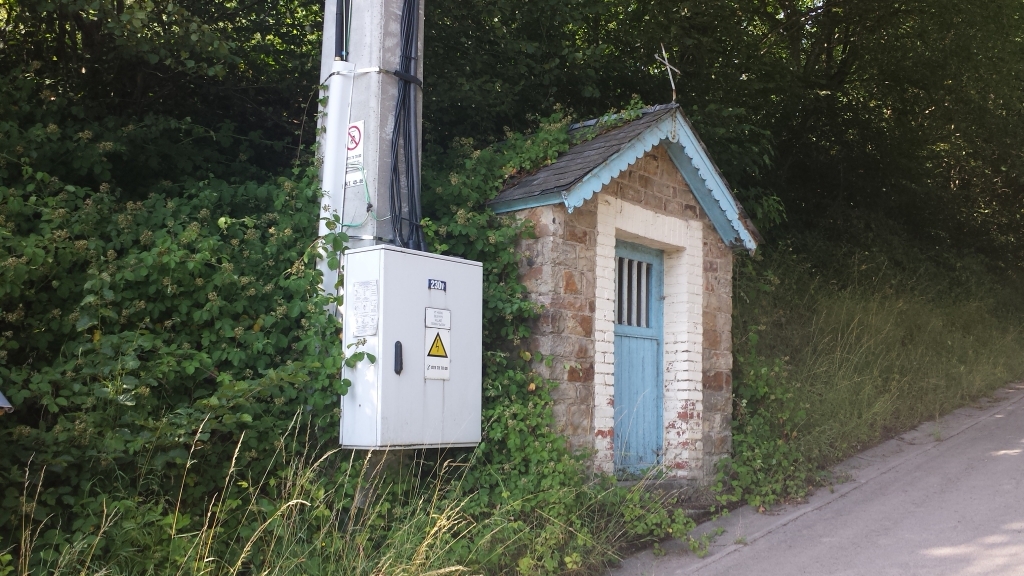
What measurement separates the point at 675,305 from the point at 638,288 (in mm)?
358

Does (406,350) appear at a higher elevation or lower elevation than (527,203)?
lower

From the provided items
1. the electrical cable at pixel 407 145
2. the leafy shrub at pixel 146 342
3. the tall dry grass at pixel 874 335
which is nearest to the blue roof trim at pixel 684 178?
the electrical cable at pixel 407 145

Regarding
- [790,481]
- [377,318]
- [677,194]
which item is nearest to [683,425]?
[790,481]

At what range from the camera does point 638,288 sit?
25.3 ft

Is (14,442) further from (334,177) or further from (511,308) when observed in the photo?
(511,308)

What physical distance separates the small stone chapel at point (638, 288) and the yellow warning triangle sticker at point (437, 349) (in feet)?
3.75

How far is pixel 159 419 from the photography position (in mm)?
4617

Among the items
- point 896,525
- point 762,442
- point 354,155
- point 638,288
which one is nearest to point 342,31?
point 354,155

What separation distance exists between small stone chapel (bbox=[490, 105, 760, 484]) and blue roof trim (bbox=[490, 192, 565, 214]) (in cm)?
1

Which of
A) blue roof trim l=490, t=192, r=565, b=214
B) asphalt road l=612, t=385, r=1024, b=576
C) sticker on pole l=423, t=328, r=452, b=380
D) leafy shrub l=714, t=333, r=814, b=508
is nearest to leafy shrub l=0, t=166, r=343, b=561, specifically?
sticker on pole l=423, t=328, r=452, b=380

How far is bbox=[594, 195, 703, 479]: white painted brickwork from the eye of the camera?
6.80 metres

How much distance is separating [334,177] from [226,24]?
9.34 feet

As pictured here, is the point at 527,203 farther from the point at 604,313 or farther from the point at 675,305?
the point at 675,305

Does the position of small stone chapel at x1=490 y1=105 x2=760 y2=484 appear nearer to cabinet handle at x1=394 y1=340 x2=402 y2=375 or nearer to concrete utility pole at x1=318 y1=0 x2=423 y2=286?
concrete utility pole at x1=318 y1=0 x2=423 y2=286
